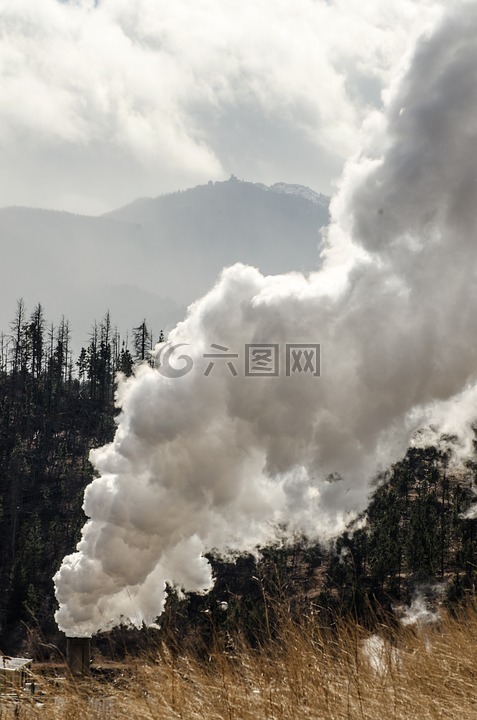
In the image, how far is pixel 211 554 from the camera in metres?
62.4

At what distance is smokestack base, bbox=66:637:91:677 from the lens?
2431 centimetres

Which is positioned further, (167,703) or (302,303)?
(302,303)

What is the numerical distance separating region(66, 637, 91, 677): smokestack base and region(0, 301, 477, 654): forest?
9.66m

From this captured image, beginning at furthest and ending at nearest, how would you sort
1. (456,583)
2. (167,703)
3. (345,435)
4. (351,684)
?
(456,583), (345,435), (351,684), (167,703)

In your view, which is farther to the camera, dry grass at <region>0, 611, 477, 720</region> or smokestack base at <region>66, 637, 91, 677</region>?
smokestack base at <region>66, 637, 91, 677</region>

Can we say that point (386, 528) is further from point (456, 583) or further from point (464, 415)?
point (464, 415)

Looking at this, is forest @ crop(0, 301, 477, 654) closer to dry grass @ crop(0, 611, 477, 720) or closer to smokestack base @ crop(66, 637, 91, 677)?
smokestack base @ crop(66, 637, 91, 677)

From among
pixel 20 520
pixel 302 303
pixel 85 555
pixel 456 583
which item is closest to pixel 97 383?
pixel 20 520

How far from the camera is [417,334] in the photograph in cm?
1873

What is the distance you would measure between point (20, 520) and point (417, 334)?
6145 cm

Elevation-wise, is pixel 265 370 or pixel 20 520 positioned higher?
pixel 265 370

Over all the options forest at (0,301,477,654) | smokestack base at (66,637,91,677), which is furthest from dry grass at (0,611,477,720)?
forest at (0,301,477,654)

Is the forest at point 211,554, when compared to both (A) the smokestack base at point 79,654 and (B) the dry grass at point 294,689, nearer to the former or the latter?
(A) the smokestack base at point 79,654

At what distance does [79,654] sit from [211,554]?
127 ft
